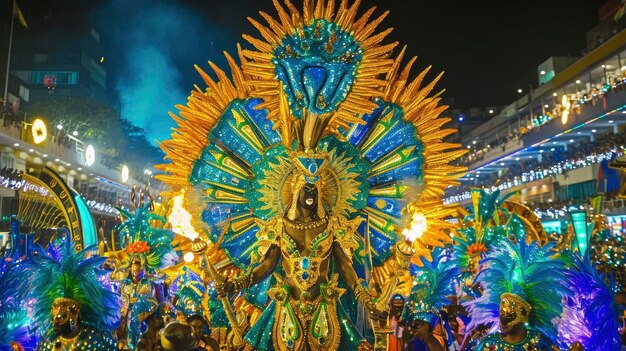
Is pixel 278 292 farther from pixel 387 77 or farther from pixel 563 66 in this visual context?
pixel 563 66

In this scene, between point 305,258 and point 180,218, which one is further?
point 180,218

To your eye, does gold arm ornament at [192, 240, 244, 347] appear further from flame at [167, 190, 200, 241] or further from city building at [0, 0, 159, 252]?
city building at [0, 0, 159, 252]

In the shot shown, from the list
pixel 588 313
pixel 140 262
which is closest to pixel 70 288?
pixel 140 262

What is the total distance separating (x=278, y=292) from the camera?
18.8 feet

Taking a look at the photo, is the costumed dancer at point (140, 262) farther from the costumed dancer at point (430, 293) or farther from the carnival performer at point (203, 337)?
the costumed dancer at point (430, 293)

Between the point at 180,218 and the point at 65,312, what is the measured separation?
2.36 metres

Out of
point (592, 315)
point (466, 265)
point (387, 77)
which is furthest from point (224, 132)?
point (592, 315)

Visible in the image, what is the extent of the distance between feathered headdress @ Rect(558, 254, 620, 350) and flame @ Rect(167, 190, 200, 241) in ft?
13.4

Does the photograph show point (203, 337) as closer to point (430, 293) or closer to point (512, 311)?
point (430, 293)

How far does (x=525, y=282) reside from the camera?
16.5 feet

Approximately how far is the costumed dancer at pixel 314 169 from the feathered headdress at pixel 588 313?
4.62ft

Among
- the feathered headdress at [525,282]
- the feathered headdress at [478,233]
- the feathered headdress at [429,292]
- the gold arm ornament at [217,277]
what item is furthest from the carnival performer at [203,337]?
the feathered headdress at [478,233]

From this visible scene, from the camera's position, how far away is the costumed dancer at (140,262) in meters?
6.55

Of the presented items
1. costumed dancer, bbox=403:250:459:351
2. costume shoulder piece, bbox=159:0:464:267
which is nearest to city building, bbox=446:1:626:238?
costumed dancer, bbox=403:250:459:351
